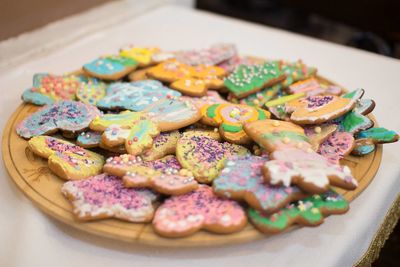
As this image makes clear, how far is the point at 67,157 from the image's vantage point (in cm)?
98

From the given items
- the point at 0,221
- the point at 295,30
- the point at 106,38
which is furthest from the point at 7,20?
the point at 295,30

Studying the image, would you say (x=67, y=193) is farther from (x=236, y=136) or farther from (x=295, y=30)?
(x=295, y=30)

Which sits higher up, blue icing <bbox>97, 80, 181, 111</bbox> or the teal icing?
the teal icing

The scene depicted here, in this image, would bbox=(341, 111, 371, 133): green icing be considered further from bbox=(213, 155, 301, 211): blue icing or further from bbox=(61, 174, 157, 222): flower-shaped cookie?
bbox=(61, 174, 157, 222): flower-shaped cookie

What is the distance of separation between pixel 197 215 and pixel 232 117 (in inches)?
12.5

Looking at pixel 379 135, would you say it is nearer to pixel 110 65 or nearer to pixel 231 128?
pixel 231 128

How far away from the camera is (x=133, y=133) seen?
101cm

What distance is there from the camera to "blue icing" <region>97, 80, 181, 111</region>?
1158 mm

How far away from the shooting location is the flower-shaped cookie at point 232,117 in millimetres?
1047

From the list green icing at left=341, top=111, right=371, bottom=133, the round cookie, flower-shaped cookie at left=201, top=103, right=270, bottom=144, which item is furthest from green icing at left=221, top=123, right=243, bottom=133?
green icing at left=341, top=111, right=371, bottom=133

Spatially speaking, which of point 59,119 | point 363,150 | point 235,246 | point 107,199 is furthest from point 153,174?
point 363,150

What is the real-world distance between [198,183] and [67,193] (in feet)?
0.81

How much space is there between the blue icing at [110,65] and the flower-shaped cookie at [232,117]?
32 centimetres

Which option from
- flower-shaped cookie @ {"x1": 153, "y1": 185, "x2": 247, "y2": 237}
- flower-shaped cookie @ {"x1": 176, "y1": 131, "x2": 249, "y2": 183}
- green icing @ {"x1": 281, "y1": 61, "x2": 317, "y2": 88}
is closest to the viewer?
flower-shaped cookie @ {"x1": 153, "y1": 185, "x2": 247, "y2": 237}
